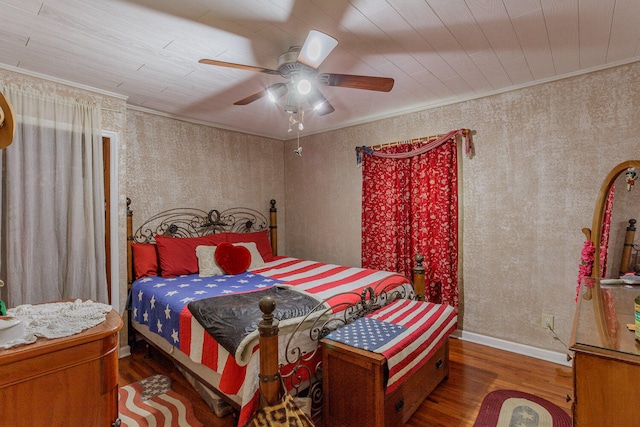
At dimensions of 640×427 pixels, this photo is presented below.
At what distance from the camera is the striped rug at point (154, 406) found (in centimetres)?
209

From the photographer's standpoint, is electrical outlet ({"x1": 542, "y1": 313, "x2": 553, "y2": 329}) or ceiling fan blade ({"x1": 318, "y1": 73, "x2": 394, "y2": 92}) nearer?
ceiling fan blade ({"x1": 318, "y1": 73, "x2": 394, "y2": 92})

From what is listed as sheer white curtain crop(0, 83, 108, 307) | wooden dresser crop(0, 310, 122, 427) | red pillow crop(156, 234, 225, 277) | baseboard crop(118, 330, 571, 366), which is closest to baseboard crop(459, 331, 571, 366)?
baseboard crop(118, 330, 571, 366)

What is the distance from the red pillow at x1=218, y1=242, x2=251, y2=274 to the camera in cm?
334

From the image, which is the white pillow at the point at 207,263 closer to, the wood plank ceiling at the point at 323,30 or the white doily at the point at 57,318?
the wood plank ceiling at the point at 323,30

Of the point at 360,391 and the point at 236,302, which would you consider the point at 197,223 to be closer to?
the point at 236,302

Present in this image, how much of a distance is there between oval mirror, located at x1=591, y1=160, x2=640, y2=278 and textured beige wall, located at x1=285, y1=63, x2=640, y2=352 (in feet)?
0.45

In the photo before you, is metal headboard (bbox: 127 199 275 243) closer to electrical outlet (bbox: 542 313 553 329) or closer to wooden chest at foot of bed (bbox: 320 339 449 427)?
wooden chest at foot of bed (bbox: 320 339 449 427)

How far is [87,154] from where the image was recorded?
9.12ft

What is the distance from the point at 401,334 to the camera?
78.9 inches

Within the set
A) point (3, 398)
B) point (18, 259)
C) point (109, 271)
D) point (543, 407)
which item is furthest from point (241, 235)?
point (543, 407)

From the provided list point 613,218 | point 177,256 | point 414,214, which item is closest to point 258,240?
point 177,256

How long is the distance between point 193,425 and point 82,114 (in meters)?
2.61

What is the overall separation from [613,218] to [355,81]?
88.5 inches

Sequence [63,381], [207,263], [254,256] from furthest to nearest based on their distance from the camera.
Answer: [254,256] < [207,263] < [63,381]
